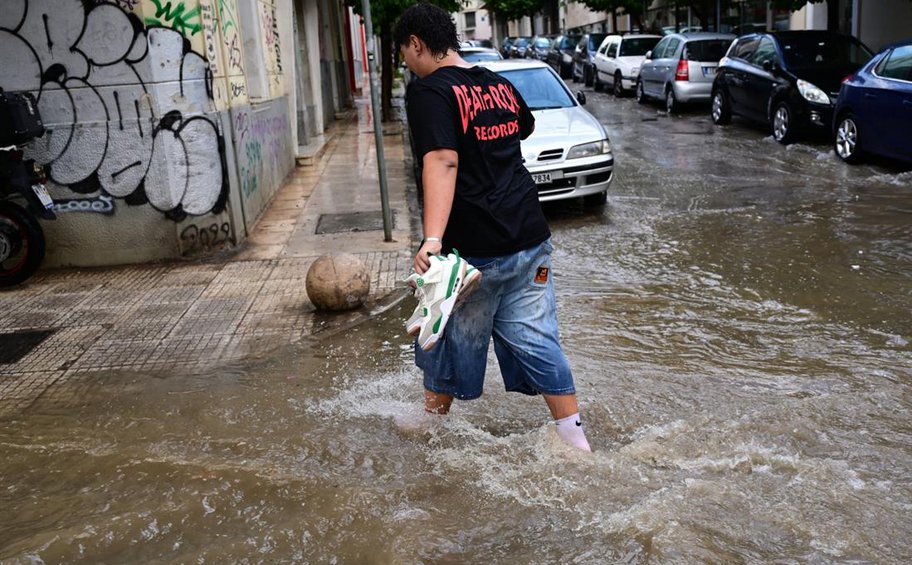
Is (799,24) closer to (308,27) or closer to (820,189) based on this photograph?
(308,27)

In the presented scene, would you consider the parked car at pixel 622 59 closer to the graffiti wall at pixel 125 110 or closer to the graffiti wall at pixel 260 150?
the graffiti wall at pixel 260 150

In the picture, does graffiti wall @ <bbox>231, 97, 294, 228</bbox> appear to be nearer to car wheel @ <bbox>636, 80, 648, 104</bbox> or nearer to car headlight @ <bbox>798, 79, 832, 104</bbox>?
car headlight @ <bbox>798, 79, 832, 104</bbox>

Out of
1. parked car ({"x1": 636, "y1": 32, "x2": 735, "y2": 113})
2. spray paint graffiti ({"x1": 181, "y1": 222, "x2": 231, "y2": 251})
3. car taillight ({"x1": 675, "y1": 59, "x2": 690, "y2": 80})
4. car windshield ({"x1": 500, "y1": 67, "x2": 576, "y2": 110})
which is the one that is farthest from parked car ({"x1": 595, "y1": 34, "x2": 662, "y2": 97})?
spray paint graffiti ({"x1": 181, "y1": 222, "x2": 231, "y2": 251})

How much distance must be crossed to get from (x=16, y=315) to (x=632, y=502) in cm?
491

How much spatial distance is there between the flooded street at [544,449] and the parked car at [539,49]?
110ft

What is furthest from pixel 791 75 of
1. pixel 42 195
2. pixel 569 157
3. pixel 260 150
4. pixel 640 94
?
pixel 42 195

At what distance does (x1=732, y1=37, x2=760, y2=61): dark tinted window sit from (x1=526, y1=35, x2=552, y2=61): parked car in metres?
22.8

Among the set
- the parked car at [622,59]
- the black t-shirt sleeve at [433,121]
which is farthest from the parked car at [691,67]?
the black t-shirt sleeve at [433,121]

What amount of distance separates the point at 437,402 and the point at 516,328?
1.91 ft

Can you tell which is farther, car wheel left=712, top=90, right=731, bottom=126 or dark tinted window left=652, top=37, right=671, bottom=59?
dark tinted window left=652, top=37, right=671, bottom=59

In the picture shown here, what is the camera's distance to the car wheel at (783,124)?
1333 centimetres

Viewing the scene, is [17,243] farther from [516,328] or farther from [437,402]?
[516,328]

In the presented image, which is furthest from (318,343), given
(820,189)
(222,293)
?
(820,189)

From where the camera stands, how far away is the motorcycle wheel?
23.2 feet
